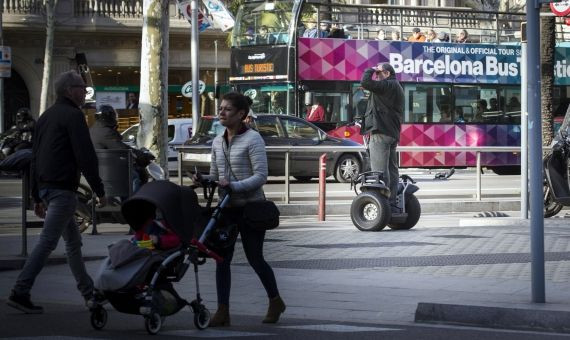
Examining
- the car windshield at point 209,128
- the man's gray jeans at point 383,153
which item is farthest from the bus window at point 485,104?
the man's gray jeans at point 383,153

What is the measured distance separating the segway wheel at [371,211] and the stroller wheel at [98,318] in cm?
764

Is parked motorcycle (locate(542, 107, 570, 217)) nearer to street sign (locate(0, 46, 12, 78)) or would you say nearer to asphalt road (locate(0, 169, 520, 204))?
asphalt road (locate(0, 169, 520, 204))

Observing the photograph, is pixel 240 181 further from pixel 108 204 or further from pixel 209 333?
pixel 108 204

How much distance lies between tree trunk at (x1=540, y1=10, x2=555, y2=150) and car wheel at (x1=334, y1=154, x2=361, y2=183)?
3702 millimetres

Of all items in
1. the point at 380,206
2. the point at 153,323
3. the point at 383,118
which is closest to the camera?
the point at 153,323

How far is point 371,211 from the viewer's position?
1623 centimetres

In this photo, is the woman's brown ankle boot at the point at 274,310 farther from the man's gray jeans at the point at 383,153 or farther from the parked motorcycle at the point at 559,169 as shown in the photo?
the parked motorcycle at the point at 559,169

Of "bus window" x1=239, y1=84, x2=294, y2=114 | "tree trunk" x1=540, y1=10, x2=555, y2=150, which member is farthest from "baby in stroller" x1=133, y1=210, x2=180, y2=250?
"bus window" x1=239, y1=84, x2=294, y2=114

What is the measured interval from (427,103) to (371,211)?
1871 centimetres

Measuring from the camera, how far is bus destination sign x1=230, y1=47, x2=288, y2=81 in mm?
31719

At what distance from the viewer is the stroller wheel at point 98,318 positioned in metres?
8.66

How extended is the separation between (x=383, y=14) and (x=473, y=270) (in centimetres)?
2251

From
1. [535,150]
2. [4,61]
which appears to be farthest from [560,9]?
[4,61]

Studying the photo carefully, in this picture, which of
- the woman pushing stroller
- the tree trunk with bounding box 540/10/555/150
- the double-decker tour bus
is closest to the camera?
the woman pushing stroller
